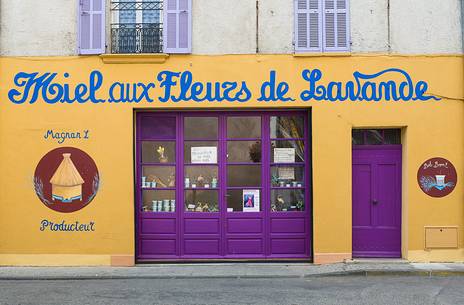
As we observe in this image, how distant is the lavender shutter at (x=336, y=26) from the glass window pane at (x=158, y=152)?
3435mm

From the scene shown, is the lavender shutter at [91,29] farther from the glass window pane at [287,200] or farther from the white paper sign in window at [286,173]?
the glass window pane at [287,200]

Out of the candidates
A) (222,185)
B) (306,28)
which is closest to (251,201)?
(222,185)

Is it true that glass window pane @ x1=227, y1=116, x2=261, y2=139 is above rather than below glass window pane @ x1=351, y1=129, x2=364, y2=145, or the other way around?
above

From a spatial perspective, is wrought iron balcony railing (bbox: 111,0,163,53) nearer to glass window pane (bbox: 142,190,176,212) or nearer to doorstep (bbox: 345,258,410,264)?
glass window pane (bbox: 142,190,176,212)

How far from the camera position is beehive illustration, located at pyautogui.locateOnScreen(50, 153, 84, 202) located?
1084cm

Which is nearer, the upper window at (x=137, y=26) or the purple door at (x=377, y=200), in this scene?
the upper window at (x=137, y=26)

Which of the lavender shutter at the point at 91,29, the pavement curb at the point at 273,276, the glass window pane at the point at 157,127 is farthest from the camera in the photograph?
the glass window pane at the point at 157,127

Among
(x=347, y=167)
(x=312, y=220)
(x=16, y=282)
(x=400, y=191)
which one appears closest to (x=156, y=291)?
(x=16, y=282)

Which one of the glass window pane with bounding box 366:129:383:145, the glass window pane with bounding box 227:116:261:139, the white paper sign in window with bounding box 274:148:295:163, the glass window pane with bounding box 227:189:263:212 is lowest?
the glass window pane with bounding box 227:189:263:212

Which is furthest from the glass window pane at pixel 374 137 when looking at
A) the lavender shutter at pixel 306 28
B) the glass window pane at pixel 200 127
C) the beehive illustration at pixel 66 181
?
the beehive illustration at pixel 66 181

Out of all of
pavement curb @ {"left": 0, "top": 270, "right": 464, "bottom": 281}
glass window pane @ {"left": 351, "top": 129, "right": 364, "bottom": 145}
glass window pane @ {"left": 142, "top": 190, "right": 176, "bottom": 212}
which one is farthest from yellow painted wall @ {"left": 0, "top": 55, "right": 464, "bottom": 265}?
pavement curb @ {"left": 0, "top": 270, "right": 464, "bottom": 281}

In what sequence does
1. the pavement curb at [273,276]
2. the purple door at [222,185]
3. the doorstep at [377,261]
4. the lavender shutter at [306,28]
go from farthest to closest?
the purple door at [222,185], the lavender shutter at [306,28], the doorstep at [377,261], the pavement curb at [273,276]

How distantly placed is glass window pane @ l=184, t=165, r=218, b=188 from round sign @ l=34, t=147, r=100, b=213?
5.43ft

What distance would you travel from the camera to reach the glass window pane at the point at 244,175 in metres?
11.1
